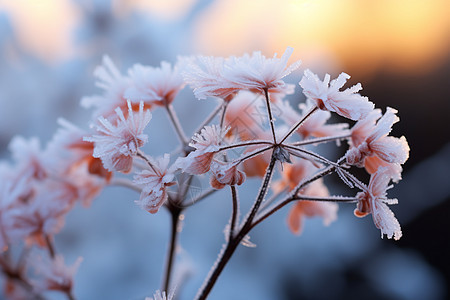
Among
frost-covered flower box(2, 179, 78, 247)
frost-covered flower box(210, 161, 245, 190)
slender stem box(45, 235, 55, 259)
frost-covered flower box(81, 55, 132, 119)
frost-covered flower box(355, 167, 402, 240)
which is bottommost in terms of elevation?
frost-covered flower box(355, 167, 402, 240)

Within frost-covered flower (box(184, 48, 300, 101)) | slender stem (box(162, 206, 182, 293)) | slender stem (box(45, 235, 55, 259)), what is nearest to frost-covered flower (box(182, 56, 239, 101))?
frost-covered flower (box(184, 48, 300, 101))

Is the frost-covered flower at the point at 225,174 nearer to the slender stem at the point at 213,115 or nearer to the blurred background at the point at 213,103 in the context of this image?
the slender stem at the point at 213,115

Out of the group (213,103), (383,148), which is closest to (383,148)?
(383,148)

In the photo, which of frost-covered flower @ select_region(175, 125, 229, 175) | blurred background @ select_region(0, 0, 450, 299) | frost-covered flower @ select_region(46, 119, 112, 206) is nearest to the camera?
frost-covered flower @ select_region(175, 125, 229, 175)

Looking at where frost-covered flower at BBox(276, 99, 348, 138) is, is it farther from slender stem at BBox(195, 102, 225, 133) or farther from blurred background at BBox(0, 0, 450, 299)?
blurred background at BBox(0, 0, 450, 299)

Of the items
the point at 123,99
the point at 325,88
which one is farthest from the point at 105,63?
the point at 325,88

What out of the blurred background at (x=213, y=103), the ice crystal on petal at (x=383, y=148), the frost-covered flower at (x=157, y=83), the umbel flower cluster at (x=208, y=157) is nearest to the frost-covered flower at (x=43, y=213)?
the umbel flower cluster at (x=208, y=157)

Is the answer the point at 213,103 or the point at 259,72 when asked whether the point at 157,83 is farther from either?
the point at 213,103

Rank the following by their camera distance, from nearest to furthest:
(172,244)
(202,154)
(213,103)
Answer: (202,154), (172,244), (213,103)
